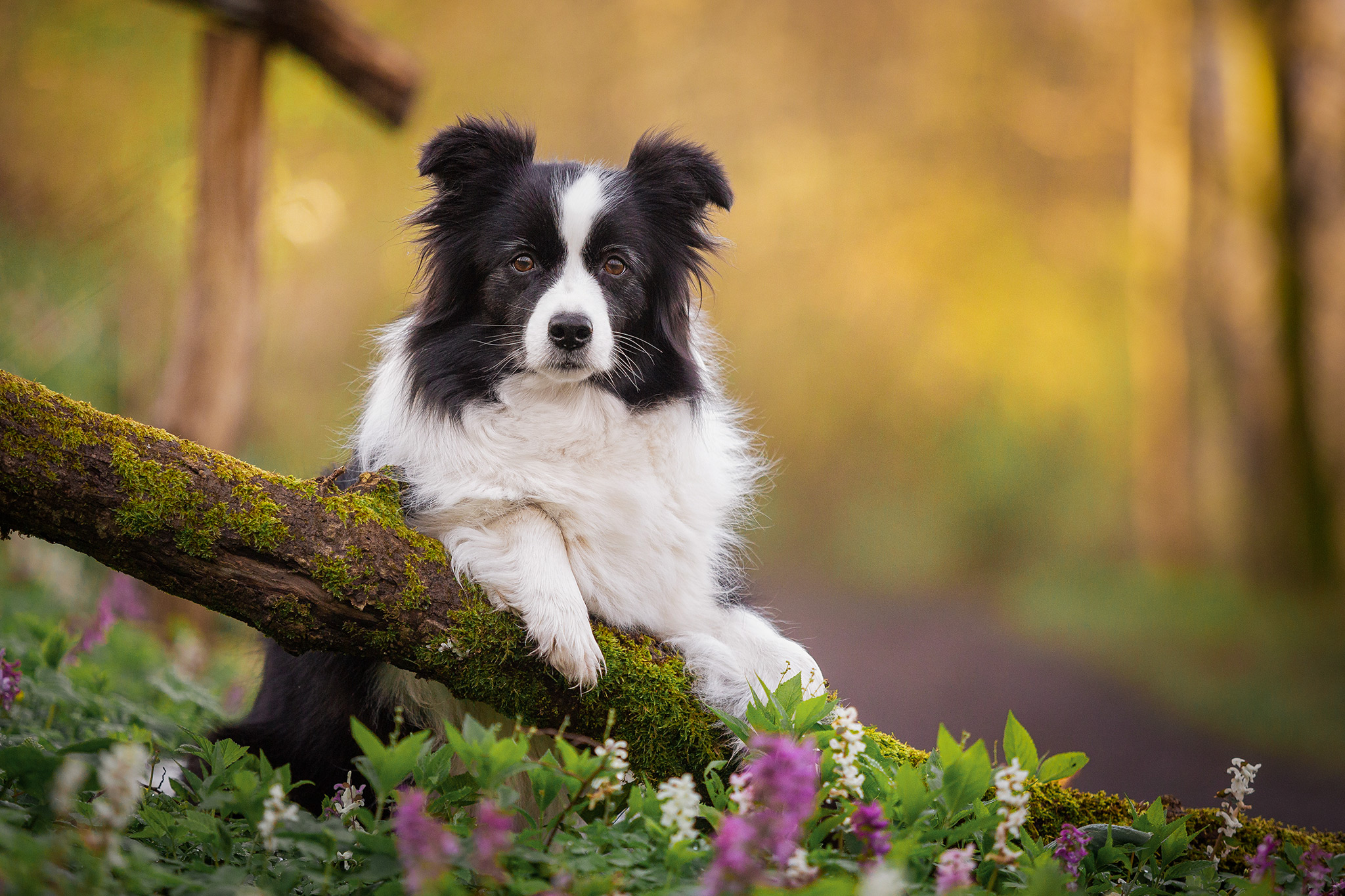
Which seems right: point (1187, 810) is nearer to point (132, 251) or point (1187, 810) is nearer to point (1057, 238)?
point (132, 251)

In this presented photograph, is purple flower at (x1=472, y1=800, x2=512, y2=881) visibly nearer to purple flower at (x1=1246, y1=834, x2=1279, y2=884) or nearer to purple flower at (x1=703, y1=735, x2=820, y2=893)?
purple flower at (x1=703, y1=735, x2=820, y2=893)

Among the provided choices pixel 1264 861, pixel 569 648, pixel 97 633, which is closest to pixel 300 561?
pixel 569 648

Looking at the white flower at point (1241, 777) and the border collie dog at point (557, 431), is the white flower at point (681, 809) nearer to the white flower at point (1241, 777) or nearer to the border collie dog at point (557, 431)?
the border collie dog at point (557, 431)

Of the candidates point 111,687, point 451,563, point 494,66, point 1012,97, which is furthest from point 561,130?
point 451,563

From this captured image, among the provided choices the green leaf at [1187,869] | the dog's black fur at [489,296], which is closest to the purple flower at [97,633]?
the dog's black fur at [489,296]

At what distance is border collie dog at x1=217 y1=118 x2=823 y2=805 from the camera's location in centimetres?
257

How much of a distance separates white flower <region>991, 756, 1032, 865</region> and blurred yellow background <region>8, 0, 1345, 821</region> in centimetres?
818

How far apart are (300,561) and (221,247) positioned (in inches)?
173

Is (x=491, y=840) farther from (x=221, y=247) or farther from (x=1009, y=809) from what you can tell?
(x=221, y=247)

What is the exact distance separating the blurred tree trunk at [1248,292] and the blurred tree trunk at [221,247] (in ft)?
25.1

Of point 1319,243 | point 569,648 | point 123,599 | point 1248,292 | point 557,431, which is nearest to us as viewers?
point 569,648

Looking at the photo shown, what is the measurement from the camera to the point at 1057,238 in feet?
42.8

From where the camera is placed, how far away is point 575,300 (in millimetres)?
2643

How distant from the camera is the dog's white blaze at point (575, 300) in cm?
263
